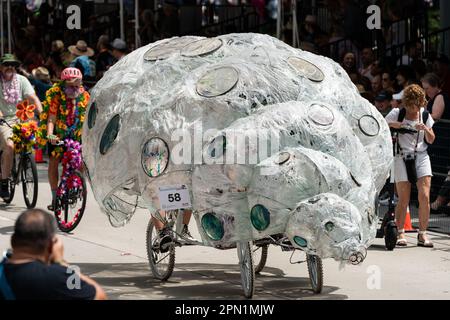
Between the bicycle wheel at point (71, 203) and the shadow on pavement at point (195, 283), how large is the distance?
181 centimetres

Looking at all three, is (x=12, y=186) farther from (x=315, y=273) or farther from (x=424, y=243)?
(x=315, y=273)

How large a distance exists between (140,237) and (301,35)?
322 inches

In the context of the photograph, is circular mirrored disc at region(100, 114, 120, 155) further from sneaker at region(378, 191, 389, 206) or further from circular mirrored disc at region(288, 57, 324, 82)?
sneaker at region(378, 191, 389, 206)

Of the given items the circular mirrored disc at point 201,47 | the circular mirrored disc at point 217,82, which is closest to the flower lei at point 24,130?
the circular mirrored disc at point 201,47

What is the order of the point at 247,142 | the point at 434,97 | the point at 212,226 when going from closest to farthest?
1. the point at 247,142
2. the point at 212,226
3. the point at 434,97

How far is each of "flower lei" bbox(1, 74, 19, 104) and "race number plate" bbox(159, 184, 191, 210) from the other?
21.2 feet

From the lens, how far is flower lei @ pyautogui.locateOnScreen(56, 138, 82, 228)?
13.7 meters

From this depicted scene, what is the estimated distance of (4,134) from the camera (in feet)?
50.9

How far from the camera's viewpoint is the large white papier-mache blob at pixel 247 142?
9109mm

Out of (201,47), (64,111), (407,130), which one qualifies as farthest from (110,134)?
(407,130)

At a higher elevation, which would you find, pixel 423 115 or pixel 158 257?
pixel 423 115

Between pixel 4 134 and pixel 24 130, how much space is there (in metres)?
0.44

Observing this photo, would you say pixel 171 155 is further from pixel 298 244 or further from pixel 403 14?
pixel 403 14
